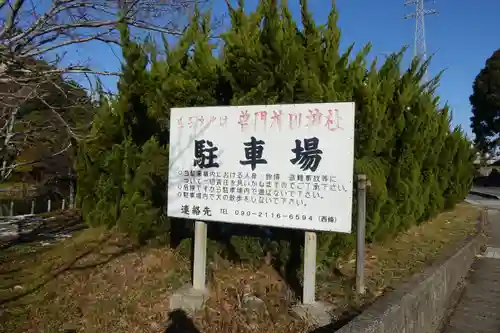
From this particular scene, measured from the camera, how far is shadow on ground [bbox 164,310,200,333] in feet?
14.5

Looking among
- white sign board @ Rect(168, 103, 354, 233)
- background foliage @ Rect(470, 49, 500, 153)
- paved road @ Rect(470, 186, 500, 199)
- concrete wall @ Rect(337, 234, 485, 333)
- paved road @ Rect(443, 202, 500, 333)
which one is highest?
background foliage @ Rect(470, 49, 500, 153)

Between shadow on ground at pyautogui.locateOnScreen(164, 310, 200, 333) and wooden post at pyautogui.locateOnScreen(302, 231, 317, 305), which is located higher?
wooden post at pyautogui.locateOnScreen(302, 231, 317, 305)

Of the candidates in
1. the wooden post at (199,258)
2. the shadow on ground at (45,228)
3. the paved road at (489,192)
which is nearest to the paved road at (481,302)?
the wooden post at (199,258)

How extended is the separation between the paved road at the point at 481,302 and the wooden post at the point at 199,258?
260cm

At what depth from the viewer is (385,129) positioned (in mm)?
6395

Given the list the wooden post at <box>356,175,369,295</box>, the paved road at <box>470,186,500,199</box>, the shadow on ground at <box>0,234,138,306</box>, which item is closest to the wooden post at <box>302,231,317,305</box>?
the wooden post at <box>356,175,369,295</box>

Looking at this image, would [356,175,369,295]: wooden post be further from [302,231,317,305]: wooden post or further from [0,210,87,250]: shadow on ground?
[0,210,87,250]: shadow on ground

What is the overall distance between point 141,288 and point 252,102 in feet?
7.96

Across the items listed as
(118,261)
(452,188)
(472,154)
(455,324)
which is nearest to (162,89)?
(118,261)

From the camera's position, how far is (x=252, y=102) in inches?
197

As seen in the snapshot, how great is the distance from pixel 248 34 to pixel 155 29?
5.56 feet

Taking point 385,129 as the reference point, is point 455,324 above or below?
below

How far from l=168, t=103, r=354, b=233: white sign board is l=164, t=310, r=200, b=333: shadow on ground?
998 mm

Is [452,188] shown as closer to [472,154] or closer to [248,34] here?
[472,154]
